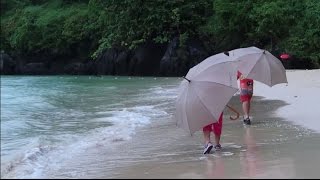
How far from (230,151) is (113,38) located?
30.2 metres

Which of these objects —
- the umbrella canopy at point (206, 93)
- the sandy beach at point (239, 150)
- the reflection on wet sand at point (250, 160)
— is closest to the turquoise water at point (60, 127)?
the sandy beach at point (239, 150)

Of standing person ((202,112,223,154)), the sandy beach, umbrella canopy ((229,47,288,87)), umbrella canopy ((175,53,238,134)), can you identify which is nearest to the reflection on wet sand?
the sandy beach

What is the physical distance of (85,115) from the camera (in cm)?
1366

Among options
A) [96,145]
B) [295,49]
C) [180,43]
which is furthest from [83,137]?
[180,43]

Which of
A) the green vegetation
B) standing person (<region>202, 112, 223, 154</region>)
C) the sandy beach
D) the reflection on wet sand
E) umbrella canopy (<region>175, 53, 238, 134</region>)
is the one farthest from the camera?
the green vegetation

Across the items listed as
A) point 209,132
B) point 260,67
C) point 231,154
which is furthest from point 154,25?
point 231,154

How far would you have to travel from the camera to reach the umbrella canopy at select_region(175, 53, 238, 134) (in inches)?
260

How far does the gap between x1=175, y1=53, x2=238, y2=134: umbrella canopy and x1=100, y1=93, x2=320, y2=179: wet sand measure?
521 millimetres

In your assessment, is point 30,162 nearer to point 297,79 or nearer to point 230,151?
point 230,151

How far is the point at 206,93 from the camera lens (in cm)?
661

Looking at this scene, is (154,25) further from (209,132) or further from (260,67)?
(209,132)

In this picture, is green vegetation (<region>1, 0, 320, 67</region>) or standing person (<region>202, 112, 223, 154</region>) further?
green vegetation (<region>1, 0, 320, 67</region>)

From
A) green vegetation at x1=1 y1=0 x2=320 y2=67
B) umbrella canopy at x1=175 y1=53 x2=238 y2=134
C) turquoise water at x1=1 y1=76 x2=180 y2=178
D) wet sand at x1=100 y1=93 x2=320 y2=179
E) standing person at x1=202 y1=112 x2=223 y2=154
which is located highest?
green vegetation at x1=1 y1=0 x2=320 y2=67

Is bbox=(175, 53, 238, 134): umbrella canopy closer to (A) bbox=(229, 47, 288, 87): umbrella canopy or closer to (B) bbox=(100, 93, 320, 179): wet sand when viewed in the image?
(B) bbox=(100, 93, 320, 179): wet sand
